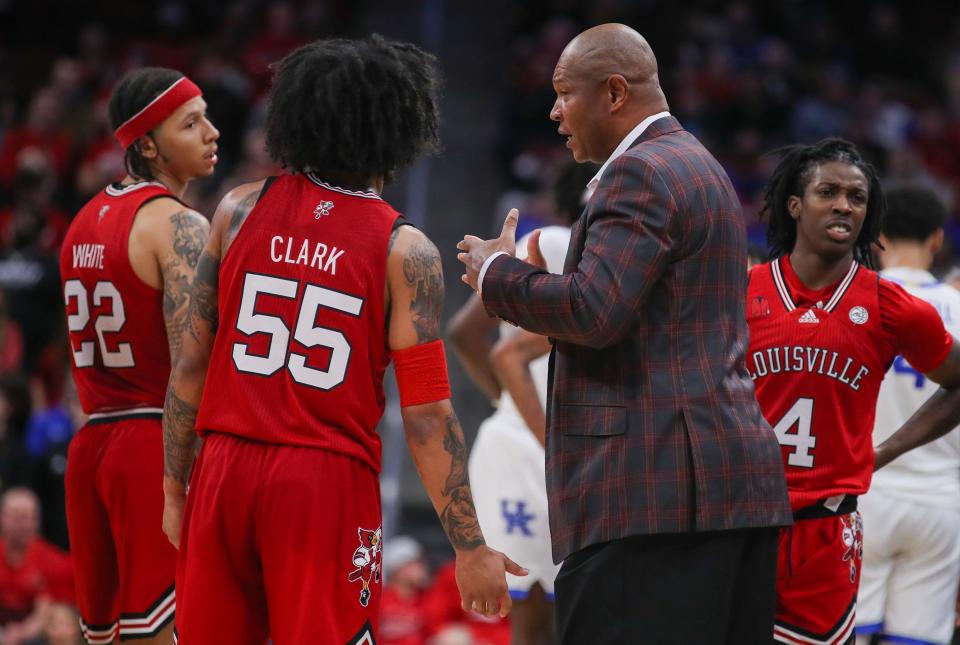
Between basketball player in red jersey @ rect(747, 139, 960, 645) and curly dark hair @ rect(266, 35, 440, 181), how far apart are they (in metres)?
1.56

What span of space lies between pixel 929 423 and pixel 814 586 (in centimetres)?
80

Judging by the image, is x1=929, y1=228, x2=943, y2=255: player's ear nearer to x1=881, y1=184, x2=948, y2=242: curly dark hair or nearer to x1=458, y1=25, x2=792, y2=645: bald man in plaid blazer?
x1=881, y1=184, x2=948, y2=242: curly dark hair

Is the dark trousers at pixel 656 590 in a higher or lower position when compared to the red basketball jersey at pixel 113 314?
lower

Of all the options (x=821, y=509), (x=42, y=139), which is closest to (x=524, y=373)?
(x=821, y=509)

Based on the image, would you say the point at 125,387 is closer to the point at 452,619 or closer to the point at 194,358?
the point at 194,358

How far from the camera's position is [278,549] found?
3.67 meters

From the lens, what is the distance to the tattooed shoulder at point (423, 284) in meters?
3.81

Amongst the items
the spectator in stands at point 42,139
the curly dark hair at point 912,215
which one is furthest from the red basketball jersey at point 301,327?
the spectator in stands at point 42,139

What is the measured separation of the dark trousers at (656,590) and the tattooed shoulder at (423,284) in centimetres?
79

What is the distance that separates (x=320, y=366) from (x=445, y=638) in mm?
5874

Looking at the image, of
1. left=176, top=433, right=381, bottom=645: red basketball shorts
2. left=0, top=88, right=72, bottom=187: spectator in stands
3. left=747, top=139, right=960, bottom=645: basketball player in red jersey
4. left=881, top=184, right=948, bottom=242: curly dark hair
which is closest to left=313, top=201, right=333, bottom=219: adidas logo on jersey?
left=176, top=433, right=381, bottom=645: red basketball shorts

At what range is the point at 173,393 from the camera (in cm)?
403

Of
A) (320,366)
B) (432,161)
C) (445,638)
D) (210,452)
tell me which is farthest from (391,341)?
(432,161)

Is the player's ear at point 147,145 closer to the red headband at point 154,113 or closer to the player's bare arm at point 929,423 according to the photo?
the red headband at point 154,113
